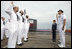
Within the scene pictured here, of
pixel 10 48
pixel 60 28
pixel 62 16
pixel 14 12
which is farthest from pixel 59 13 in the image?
pixel 10 48

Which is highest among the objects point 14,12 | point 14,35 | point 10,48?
point 14,12

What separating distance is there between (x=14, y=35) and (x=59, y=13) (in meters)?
2.42

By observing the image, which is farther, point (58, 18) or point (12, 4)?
point (58, 18)

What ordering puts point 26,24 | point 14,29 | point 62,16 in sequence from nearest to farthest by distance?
point 14,29, point 62,16, point 26,24

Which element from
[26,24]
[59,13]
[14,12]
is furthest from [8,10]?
[26,24]

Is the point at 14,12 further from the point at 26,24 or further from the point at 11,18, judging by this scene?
the point at 26,24

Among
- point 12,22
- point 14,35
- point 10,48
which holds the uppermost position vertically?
point 12,22

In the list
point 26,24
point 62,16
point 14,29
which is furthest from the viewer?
point 26,24

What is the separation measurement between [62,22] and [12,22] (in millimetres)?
2454

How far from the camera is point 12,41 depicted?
4.57 m

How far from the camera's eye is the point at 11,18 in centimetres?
445

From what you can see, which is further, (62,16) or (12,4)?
(62,16)

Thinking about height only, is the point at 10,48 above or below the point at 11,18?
below

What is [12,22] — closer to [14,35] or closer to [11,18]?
[11,18]
